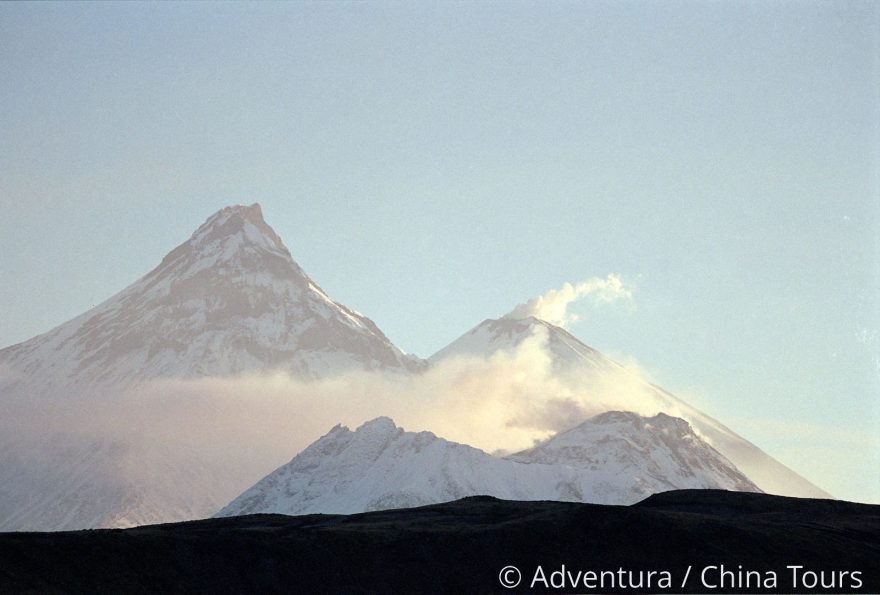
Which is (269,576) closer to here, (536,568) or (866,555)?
(536,568)

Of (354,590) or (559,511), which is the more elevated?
(559,511)

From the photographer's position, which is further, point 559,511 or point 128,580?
point 559,511

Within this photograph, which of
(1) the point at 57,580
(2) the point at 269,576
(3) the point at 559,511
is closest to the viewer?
(1) the point at 57,580

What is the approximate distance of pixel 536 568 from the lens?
170125mm

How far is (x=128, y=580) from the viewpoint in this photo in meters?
147

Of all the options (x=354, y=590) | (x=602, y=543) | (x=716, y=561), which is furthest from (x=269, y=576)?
(x=716, y=561)

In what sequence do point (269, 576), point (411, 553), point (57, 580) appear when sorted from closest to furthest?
point (57, 580) → point (269, 576) → point (411, 553)

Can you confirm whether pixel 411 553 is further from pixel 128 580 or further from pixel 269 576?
pixel 128 580

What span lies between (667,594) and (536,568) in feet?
55.3

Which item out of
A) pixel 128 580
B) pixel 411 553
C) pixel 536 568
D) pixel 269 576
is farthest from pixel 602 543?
pixel 128 580

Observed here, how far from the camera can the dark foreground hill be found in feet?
498

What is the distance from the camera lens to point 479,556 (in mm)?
171875

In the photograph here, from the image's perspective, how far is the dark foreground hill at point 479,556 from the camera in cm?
15175

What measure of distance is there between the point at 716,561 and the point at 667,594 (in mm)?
13655
